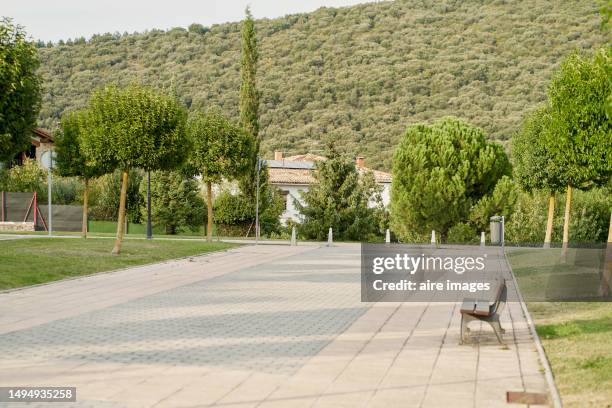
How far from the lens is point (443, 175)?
4366 cm

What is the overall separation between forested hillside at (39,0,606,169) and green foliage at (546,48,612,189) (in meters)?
45.5

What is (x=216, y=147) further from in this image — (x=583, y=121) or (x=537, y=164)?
(x=583, y=121)

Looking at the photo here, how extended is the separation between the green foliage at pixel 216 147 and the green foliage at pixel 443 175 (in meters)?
11.5

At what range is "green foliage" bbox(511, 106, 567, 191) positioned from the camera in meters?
28.4

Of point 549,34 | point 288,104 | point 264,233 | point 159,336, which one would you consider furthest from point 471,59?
point 159,336

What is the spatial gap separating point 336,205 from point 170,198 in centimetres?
992

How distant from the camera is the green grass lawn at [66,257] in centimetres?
1864

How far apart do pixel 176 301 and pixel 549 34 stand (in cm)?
7222

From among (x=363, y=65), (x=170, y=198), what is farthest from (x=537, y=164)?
(x=363, y=65)

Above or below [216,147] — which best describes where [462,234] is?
below

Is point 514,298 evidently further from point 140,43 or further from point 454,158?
point 140,43

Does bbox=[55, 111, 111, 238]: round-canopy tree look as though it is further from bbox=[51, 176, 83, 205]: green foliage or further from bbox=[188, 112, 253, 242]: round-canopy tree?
bbox=[51, 176, 83, 205]: green foliage

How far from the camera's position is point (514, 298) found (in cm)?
1588

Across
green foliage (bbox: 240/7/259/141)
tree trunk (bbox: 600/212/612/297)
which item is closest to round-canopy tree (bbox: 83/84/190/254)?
tree trunk (bbox: 600/212/612/297)
